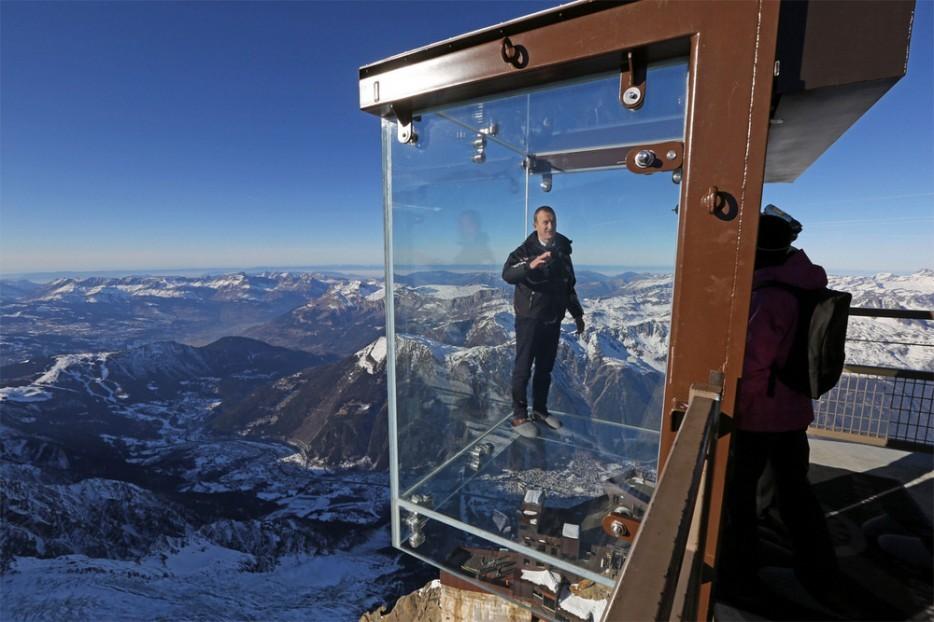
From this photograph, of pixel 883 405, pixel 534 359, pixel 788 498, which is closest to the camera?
pixel 788 498

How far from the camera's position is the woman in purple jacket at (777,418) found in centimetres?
193

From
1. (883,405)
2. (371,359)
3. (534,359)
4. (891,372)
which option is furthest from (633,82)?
(371,359)

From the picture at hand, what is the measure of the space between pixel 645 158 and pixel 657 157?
52 millimetres

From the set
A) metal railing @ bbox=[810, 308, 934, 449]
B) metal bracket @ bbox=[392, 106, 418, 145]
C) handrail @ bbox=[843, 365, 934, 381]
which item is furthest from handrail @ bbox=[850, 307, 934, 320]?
metal bracket @ bbox=[392, 106, 418, 145]

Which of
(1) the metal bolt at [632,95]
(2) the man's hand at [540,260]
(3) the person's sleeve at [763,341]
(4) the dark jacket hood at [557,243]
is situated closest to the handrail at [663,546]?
(3) the person's sleeve at [763,341]

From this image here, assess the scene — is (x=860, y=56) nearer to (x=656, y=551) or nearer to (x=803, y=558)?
(x=656, y=551)

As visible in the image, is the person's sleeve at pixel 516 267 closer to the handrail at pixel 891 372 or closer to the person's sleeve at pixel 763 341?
the person's sleeve at pixel 763 341

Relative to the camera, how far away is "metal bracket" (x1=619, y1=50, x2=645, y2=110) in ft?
5.84

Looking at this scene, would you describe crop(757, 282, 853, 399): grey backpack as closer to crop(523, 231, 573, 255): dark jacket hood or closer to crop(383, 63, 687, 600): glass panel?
crop(383, 63, 687, 600): glass panel

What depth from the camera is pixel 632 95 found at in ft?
6.07

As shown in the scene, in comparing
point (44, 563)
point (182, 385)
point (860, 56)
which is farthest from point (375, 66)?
point (182, 385)

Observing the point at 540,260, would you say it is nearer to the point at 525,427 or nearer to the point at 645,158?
the point at 645,158

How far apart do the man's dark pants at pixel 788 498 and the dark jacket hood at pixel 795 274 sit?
73cm

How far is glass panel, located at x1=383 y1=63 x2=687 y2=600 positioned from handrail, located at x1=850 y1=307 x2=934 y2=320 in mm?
3211
